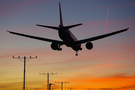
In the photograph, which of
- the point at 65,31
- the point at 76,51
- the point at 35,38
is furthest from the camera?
the point at 76,51

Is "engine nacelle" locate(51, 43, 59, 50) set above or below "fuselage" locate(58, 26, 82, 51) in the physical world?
below

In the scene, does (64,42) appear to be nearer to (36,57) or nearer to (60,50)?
(60,50)

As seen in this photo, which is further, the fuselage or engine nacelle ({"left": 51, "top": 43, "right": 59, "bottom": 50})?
engine nacelle ({"left": 51, "top": 43, "right": 59, "bottom": 50})

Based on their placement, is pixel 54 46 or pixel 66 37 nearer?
pixel 66 37

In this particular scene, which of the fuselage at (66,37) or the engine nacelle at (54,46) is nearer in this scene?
the fuselage at (66,37)

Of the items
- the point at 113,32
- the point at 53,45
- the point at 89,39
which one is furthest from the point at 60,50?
the point at 113,32

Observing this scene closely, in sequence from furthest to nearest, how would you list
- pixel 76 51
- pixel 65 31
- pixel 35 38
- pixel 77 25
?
pixel 76 51, pixel 35 38, pixel 65 31, pixel 77 25

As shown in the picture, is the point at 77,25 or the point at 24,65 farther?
the point at 24,65

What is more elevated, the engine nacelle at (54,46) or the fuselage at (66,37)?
the fuselage at (66,37)

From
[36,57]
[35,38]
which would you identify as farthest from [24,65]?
[35,38]

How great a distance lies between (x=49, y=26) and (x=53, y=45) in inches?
273

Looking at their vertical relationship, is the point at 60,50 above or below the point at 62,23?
below

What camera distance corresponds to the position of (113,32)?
2640 inches

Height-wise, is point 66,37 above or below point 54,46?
above
